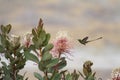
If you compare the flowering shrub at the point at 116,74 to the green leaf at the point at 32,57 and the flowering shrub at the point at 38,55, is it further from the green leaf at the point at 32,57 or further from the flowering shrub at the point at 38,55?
the green leaf at the point at 32,57

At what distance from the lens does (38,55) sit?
2.60 ft

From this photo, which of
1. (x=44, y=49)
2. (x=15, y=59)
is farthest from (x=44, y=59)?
(x=15, y=59)

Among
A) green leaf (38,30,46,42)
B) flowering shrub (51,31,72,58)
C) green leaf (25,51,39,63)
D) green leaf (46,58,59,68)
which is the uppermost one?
flowering shrub (51,31,72,58)

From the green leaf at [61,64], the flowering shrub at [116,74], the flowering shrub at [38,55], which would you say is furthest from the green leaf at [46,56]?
the flowering shrub at [116,74]

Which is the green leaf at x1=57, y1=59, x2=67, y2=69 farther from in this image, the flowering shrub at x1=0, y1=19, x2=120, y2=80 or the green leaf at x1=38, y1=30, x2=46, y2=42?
the green leaf at x1=38, y1=30, x2=46, y2=42

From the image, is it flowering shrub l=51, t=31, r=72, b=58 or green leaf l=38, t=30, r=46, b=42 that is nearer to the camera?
green leaf l=38, t=30, r=46, b=42

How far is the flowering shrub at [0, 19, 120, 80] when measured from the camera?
2.53 ft

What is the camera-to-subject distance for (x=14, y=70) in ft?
2.98

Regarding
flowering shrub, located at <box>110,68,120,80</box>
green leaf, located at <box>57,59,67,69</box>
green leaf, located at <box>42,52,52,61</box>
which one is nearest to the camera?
green leaf, located at <box>42,52,52,61</box>

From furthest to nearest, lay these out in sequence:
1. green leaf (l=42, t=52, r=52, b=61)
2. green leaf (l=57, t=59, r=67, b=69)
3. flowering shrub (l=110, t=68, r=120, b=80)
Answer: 1. flowering shrub (l=110, t=68, r=120, b=80)
2. green leaf (l=57, t=59, r=67, b=69)
3. green leaf (l=42, t=52, r=52, b=61)

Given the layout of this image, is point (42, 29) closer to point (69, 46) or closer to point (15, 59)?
point (15, 59)

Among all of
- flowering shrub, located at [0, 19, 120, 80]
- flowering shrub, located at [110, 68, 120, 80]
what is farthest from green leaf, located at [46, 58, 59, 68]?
flowering shrub, located at [110, 68, 120, 80]

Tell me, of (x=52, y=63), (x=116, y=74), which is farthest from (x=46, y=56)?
(x=116, y=74)

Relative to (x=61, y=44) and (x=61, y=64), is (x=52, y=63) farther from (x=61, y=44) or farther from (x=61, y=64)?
(x=61, y=44)
